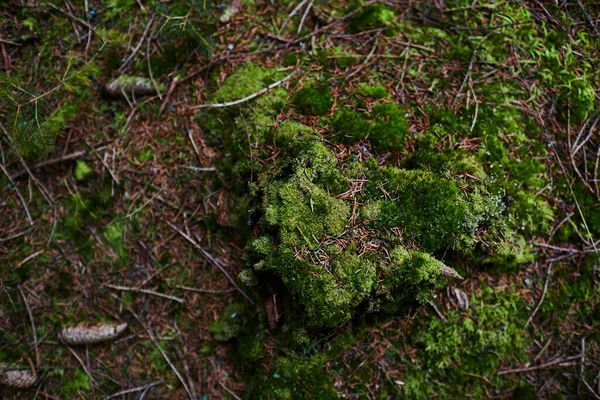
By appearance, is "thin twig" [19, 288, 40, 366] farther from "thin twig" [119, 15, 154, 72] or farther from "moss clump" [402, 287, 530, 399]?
"moss clump" [402, 287, 530, 399]

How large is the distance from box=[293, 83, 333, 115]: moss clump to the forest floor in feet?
0.13

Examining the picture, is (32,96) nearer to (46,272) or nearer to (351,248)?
(46,272)

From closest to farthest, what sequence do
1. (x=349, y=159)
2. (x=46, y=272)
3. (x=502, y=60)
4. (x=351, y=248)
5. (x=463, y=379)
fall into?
(x=351, y=248) → (x=349, y=159) → (x=463, y=379) → (x=502, y=60) → (x=46, y=272)

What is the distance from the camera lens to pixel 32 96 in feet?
10.9

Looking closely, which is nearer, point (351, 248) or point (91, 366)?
point (351, 248)

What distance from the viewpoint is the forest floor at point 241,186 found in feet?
10.7

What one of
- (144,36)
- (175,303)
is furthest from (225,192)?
(144,36)

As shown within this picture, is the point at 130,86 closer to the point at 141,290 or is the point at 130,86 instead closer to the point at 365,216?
the point at 141,290

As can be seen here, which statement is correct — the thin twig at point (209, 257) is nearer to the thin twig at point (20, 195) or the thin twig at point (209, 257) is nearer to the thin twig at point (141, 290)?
the thin twig at point (141, 290)

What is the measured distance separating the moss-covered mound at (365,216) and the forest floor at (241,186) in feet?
0.47

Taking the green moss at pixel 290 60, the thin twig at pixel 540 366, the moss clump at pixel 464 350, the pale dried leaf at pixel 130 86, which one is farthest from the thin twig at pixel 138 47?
the thin twig at pixel 540 366

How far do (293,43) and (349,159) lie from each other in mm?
1415

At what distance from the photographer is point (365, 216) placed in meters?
2.78

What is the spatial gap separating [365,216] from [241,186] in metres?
1.20
